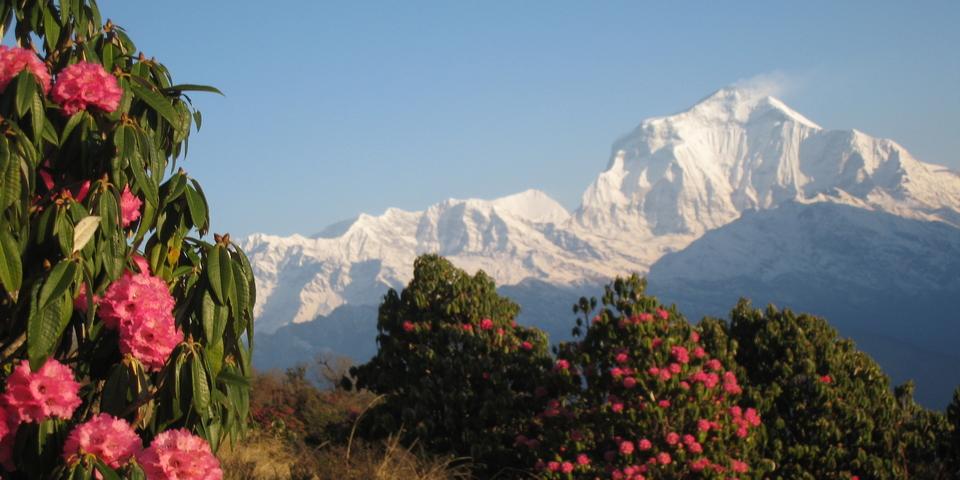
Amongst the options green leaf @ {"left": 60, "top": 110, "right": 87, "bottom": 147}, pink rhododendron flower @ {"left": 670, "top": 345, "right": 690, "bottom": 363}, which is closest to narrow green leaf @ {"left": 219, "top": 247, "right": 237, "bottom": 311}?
green leaf @ {"left": 60, "top": 110, "right": 87, "bottom": 147}

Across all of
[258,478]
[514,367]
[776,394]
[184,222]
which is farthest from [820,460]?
[184,222]

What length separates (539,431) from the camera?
11.4 meters

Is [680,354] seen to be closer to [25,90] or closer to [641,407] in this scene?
[641,407]

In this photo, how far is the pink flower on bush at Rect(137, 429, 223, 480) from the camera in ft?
12.9

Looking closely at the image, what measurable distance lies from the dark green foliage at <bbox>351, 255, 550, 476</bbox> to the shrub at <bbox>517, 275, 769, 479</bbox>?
53 cm

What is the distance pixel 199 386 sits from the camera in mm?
4070

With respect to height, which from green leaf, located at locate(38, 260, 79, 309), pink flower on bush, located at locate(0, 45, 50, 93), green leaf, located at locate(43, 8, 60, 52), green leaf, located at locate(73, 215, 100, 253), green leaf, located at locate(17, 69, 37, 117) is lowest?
green leaf, located at locate(38, 260, 79, 309)

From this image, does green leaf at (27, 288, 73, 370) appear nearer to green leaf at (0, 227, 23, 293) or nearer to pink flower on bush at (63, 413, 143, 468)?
green leaf at (0, 227, 23, 293)

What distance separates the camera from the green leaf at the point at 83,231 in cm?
394

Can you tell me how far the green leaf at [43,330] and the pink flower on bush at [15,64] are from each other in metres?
1.24

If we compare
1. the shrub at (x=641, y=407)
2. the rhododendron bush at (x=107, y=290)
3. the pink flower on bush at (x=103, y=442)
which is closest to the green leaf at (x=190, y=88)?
the rhododendron bush at (x=107, y=290)

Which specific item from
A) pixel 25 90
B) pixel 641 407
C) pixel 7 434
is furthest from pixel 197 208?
pixel 641 407

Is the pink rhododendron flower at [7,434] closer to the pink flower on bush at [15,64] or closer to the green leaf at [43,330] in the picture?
the green leaf at [43,330]

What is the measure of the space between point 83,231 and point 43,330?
1.58 feet
